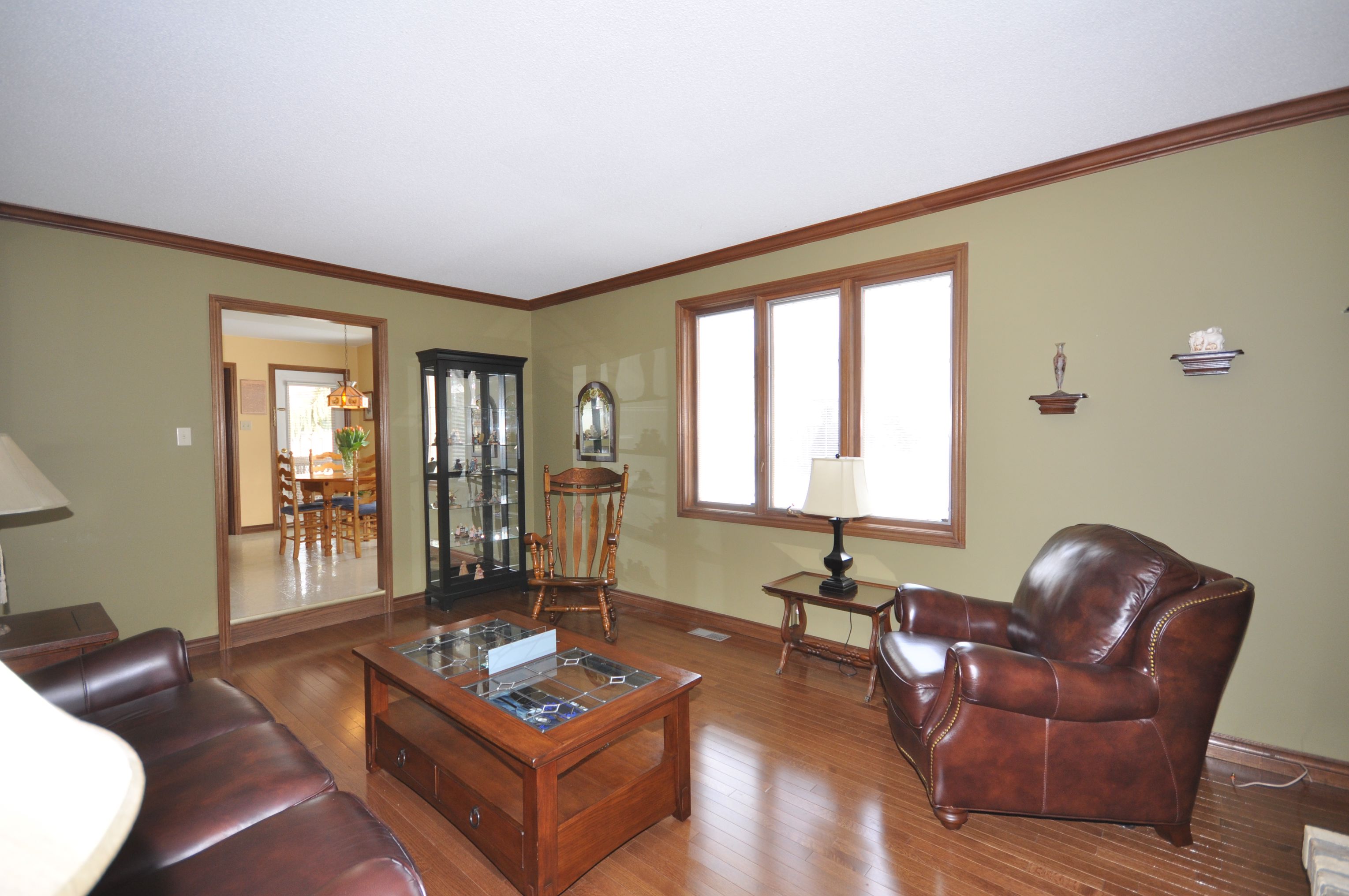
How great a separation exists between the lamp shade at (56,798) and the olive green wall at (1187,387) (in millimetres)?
3473

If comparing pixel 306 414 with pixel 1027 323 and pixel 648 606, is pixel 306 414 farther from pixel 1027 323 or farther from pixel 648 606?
pixel 1027 323

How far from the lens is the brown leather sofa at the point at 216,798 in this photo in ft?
4.32

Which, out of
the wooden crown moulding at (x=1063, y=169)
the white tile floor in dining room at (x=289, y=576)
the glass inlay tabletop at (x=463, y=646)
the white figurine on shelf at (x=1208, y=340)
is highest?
the wooden crown moulding at (x=1063, y=169)

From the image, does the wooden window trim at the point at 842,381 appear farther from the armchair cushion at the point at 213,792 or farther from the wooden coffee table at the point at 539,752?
the armchair cushion at the point at 213,792

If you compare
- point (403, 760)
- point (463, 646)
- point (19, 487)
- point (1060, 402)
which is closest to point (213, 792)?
point (403, 760)

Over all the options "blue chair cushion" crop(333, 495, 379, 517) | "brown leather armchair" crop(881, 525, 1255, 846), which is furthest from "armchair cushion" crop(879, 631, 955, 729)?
"blue chair cushion" crop(333, 495, 379, 517)

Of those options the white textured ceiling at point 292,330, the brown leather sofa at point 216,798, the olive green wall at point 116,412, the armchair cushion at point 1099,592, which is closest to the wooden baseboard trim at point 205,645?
the olive green wall at point 116,412

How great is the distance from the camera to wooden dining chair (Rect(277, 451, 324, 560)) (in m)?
6.68

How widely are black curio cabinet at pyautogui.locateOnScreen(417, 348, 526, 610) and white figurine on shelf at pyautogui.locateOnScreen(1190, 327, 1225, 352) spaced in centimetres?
453

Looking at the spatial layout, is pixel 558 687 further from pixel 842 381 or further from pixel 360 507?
pixel 360 507

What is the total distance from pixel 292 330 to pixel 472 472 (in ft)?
12.8

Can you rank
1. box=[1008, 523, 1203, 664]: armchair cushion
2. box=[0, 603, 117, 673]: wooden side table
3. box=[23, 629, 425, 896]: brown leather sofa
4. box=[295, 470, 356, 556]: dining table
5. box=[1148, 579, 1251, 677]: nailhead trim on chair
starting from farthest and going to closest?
box=[295, 470, 356, 556]: dining table
box=[0, 603, 117, 673]: wooden side table
box=[1008, 523, 1203, 664]: armchair cushion
box=[1148, 579, 1251, 677]: nailhead trim on chair
box=[23, 629, 425, 896]: brown leather sofa

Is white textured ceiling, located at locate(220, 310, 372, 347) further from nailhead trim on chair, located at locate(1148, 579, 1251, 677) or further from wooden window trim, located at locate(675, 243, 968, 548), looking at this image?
nailhead trim on chair, located at locate(1148, 579, 1251, 677)

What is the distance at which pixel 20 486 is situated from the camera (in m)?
2.52
